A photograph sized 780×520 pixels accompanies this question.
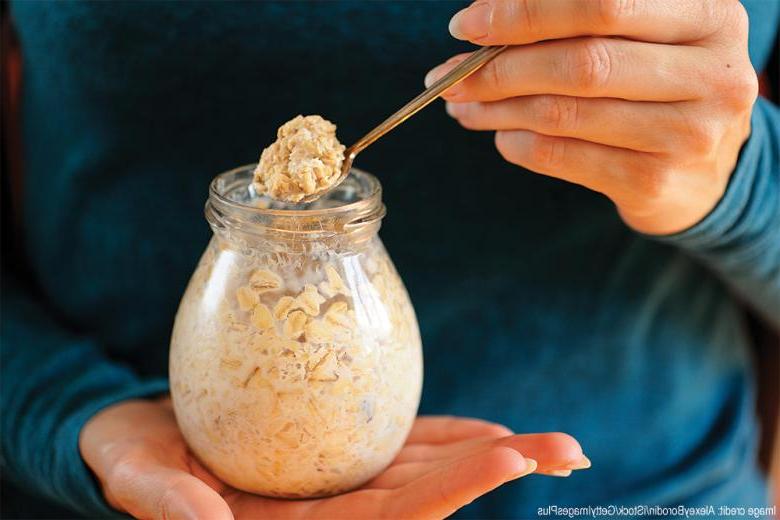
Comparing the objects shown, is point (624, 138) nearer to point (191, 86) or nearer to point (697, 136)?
point (697, 136)

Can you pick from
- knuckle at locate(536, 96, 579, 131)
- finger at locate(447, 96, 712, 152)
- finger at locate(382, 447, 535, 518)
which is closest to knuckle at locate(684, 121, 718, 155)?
finger at locate(447, 96, 712, 152)

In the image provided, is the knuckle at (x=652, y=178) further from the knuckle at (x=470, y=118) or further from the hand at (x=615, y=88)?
the knuckle at (x=470, y=118)

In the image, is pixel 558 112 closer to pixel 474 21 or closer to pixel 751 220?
pixel 474 21

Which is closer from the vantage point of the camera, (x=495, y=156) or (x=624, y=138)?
(x=624, y=138)

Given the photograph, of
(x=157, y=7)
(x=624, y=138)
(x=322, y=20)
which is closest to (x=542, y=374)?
(x=624, y=138)

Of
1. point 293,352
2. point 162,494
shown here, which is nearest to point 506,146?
point 293,352

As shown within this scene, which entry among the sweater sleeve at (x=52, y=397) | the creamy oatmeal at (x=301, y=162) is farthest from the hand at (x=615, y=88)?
the sweater sleeve at (x=52, y=397)

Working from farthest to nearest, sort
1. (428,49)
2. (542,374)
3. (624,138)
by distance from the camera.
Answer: (542,374) < (428,49) < (624,138)
